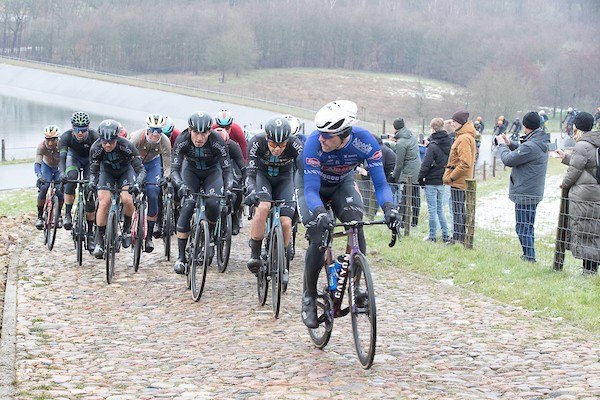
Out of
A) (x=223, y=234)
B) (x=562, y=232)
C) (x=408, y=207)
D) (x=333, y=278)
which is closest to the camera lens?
(x=333, y=278)

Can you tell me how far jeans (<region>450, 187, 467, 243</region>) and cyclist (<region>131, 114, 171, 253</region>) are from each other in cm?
428

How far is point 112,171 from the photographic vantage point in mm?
13367

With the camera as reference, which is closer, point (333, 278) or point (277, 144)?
point (333, 278)

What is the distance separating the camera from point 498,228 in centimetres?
1661

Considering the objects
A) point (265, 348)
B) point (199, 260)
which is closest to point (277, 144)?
point (199, 260)

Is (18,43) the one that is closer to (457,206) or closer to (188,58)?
(188,58)

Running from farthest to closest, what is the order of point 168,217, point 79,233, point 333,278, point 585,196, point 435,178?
point 435,178 → point 168,217 → point 79,233 → point 585,196 → point 333,278

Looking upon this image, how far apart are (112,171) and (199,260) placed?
2.87 meters

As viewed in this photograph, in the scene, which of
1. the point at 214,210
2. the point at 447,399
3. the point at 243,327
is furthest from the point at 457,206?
the point at 447,399

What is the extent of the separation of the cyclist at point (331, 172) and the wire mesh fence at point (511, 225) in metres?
0.64

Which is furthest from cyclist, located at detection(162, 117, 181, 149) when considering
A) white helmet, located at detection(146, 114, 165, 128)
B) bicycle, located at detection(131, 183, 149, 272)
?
bicycle, located at detection(131, 183, 149, 272)

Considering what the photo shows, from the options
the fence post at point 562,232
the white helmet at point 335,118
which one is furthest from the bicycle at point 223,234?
the fence post at point 562,232

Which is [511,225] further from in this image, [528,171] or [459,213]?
[528,171]

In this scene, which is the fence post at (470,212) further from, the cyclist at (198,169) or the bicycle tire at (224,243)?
the cyclist at (198,169)
